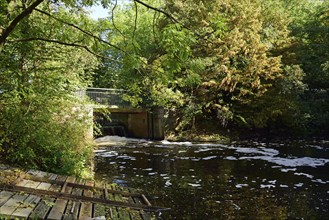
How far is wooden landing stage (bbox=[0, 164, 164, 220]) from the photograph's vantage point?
5.07 m

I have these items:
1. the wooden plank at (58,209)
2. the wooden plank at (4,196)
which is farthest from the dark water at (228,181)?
the wooden plank at (4,196)

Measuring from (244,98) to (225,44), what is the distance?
13.2 feet

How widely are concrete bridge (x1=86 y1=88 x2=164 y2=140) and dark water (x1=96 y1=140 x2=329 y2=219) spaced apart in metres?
8.00

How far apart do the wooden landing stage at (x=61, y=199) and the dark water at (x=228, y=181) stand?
0.64 meters

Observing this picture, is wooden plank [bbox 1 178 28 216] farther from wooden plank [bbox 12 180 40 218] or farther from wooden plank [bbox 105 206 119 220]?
wooden plank [bbox 105 206 119 220]

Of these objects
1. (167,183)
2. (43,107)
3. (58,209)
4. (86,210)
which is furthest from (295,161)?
(58,209)

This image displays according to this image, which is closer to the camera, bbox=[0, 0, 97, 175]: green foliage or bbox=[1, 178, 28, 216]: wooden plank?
bbox=[1, 178, 28, 216]: wooden plank

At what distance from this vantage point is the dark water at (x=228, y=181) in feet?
22.6

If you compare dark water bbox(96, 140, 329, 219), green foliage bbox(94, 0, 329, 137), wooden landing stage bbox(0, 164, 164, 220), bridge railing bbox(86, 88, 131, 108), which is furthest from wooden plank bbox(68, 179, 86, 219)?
bridge railing bbox(86, 88, 131, 108)

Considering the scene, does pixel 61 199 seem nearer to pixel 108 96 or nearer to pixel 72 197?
pixel 72 197

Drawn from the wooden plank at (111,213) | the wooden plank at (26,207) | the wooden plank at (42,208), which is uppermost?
the wooden plank at (26,207)

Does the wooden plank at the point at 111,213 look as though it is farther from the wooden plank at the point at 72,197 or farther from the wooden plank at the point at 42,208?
the wooden plank at the point at 42,208

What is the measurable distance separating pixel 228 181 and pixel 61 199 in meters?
5.19

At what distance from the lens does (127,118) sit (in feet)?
91.8
